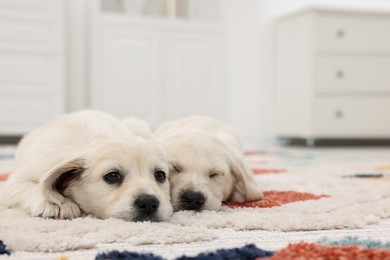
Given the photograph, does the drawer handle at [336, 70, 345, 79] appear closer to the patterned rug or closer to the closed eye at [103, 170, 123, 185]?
the patterned rug

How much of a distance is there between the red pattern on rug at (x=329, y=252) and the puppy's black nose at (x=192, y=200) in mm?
539

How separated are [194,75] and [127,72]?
27.9 inches

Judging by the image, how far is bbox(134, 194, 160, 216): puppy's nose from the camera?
4.50 feet

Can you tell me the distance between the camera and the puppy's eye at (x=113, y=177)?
146 centimetres

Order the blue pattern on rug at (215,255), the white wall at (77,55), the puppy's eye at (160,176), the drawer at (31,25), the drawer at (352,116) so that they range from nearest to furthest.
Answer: the blue pattern on rug at (215,255), the puppy's eye at (160,176), the drawer at (31,25), the drawer at (352,116), the white wall at (77,55)

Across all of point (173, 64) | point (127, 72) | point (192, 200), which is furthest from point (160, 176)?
point (173, 64)

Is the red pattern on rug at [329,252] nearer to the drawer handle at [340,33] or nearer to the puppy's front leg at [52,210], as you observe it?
the puppy's front leg at [52,210]

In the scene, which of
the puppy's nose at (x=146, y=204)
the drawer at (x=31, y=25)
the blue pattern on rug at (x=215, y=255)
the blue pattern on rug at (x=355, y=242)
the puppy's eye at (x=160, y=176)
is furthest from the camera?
the drawer at (x=31, y=25)

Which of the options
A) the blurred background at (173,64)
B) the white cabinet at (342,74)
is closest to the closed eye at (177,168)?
the blurred background at (173,64)

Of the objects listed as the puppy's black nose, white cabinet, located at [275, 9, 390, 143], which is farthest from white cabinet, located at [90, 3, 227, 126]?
the puppy's black nose

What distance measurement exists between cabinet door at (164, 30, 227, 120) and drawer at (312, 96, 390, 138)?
103 centimetres

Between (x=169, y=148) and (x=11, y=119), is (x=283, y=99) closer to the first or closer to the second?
(x=11, y=119)

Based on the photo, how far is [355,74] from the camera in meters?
5.52

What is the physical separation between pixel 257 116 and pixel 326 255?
5.40 meters
